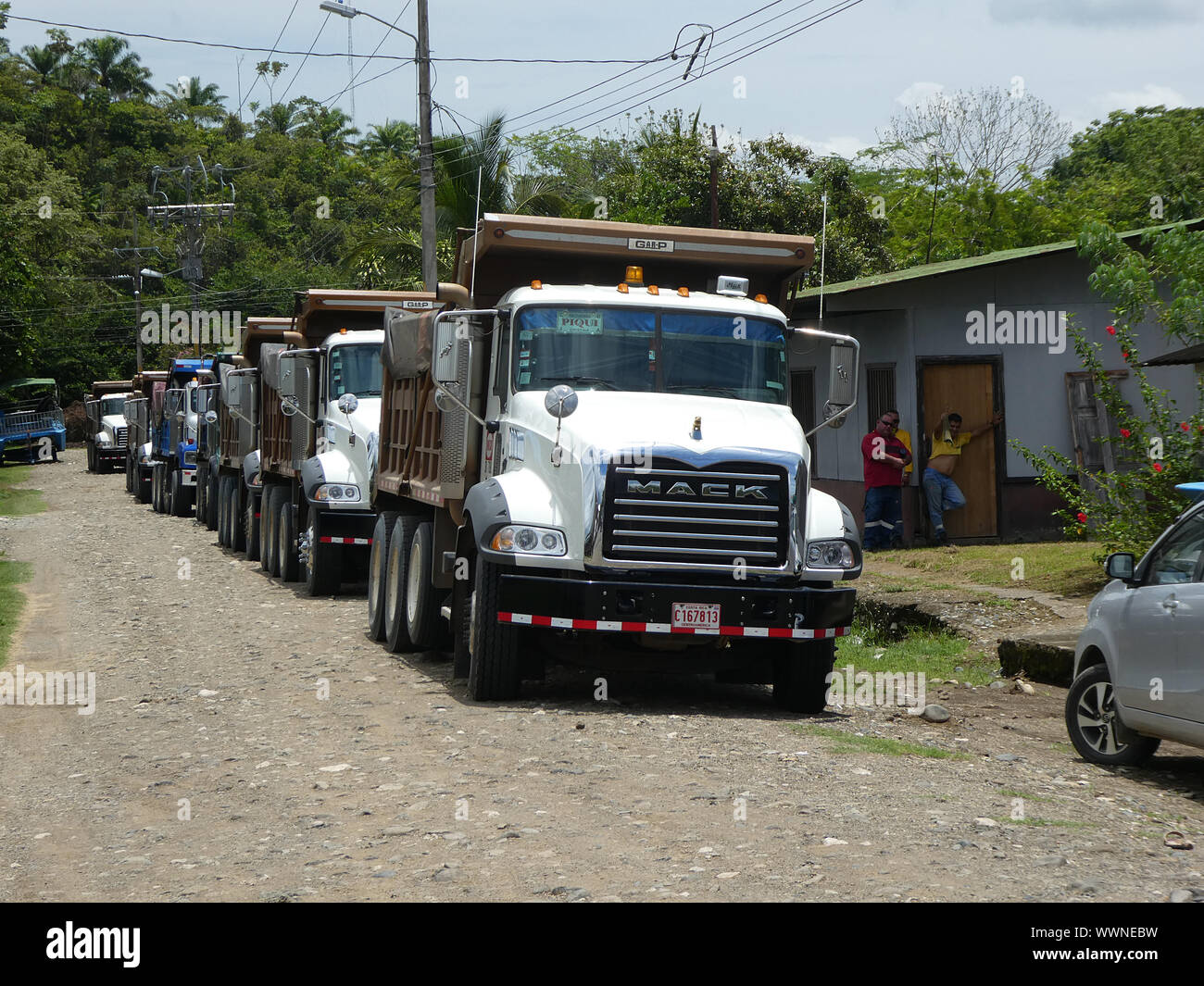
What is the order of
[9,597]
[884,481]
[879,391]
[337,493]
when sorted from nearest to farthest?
[337,493] → [9,597] → [884,481] → [879,391]

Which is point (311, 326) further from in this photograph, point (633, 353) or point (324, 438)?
point (633, 353)

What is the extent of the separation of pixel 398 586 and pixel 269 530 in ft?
25.4

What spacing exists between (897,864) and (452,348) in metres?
5.55

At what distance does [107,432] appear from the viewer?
50.5m

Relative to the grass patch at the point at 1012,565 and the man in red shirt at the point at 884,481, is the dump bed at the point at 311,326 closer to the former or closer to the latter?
the man in red shirt at the point at 884,481

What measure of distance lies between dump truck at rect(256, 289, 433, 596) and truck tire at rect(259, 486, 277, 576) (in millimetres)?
20

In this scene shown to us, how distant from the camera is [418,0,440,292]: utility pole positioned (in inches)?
1024

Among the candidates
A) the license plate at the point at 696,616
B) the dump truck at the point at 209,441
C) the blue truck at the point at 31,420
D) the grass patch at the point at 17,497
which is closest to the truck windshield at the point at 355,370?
the dump truck at the point at 209,441

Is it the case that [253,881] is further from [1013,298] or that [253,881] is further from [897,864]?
[1013,298]

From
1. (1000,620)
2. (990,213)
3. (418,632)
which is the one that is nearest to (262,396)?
(418,632)

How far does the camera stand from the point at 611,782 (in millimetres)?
7410

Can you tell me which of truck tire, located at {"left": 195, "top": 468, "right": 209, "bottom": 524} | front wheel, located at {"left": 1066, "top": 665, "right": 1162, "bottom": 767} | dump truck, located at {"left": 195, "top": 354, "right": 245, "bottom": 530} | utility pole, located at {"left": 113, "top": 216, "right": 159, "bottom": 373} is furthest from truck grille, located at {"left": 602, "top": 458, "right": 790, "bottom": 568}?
utility pole, located at {"left": 113, "top": 216, "right": 159, "bottom": 373}

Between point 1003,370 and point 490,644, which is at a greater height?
point 1003,370

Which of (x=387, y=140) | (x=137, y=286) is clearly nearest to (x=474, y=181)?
(x=137, y=286)
